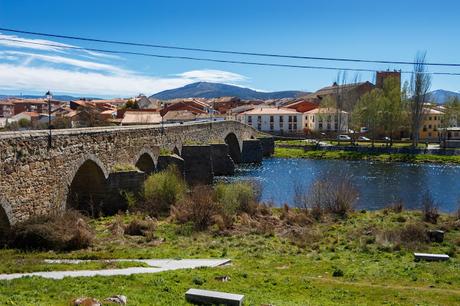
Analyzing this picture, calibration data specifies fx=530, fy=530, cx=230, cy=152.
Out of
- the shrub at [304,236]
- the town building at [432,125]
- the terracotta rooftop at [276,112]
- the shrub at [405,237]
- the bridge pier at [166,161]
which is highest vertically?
the terracotta rooftop at [276,112]

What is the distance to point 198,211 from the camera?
21.9m

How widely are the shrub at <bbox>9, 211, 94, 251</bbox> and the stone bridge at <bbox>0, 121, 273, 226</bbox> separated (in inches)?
22.1

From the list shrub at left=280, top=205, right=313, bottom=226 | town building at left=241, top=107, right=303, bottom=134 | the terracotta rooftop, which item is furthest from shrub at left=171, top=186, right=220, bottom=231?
the terracotta rooftop

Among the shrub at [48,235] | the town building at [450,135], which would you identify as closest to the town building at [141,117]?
the town building at [450,135]

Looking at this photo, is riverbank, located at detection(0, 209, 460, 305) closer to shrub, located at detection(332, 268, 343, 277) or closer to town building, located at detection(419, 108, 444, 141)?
shrub, located at detection(332, 268, 343, 277)

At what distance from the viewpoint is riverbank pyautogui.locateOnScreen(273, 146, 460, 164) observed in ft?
216

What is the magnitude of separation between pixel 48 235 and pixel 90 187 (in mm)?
7673

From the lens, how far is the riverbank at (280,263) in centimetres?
1058

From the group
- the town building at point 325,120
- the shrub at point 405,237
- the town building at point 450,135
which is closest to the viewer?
the shrub at point 405,237

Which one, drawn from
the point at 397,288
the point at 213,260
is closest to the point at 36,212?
the point at 213,260

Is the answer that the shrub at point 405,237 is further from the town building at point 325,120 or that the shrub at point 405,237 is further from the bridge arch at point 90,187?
the town building at point 325,120

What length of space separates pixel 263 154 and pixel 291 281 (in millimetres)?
63212

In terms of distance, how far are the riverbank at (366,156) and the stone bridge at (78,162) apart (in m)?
34.1

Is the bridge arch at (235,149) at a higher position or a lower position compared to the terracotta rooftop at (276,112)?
lower
